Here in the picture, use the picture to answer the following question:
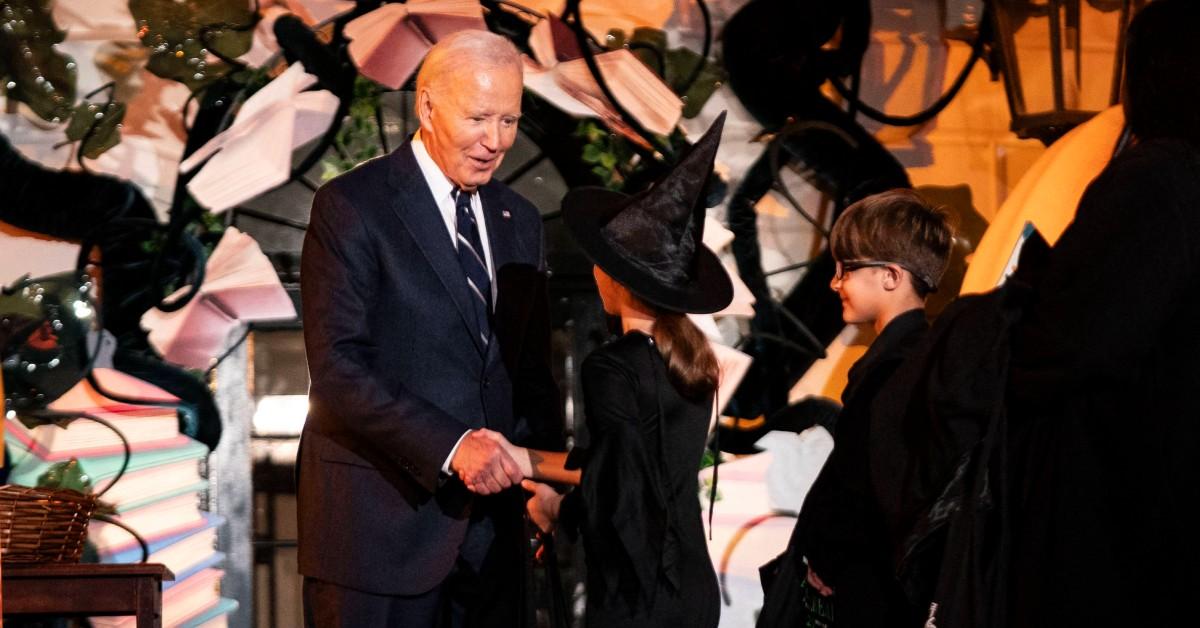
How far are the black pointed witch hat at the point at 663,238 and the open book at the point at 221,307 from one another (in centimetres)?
155

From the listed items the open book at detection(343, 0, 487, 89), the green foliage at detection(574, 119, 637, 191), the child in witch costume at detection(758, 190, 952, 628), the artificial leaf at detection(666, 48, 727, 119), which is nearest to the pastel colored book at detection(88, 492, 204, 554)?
the open book at detection(343, 0, 487, 89)

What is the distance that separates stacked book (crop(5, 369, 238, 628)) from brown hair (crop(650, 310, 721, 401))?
1873 millimetres

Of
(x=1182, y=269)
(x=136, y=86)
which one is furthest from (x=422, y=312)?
(x=136, y=86)

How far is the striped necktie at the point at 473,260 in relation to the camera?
273cm

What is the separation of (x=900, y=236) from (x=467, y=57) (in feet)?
3.09

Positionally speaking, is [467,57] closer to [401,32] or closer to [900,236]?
[900,236]

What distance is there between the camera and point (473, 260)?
2768 millimetres

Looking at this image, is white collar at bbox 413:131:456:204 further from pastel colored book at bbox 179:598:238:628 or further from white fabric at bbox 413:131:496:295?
pastel colored book at bbox 179:598:238:628

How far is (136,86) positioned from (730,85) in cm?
189

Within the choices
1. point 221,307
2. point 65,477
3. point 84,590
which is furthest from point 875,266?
point 65,477

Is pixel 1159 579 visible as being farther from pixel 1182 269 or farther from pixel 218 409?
pixel 218 409

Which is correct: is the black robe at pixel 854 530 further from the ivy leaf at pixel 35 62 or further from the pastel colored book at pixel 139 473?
the ivy leaf at pixel 35 62

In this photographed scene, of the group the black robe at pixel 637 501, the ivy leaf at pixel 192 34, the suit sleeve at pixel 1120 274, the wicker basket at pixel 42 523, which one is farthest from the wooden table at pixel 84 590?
the suit sleeve at pixel 1120 274

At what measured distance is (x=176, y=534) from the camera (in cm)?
418
